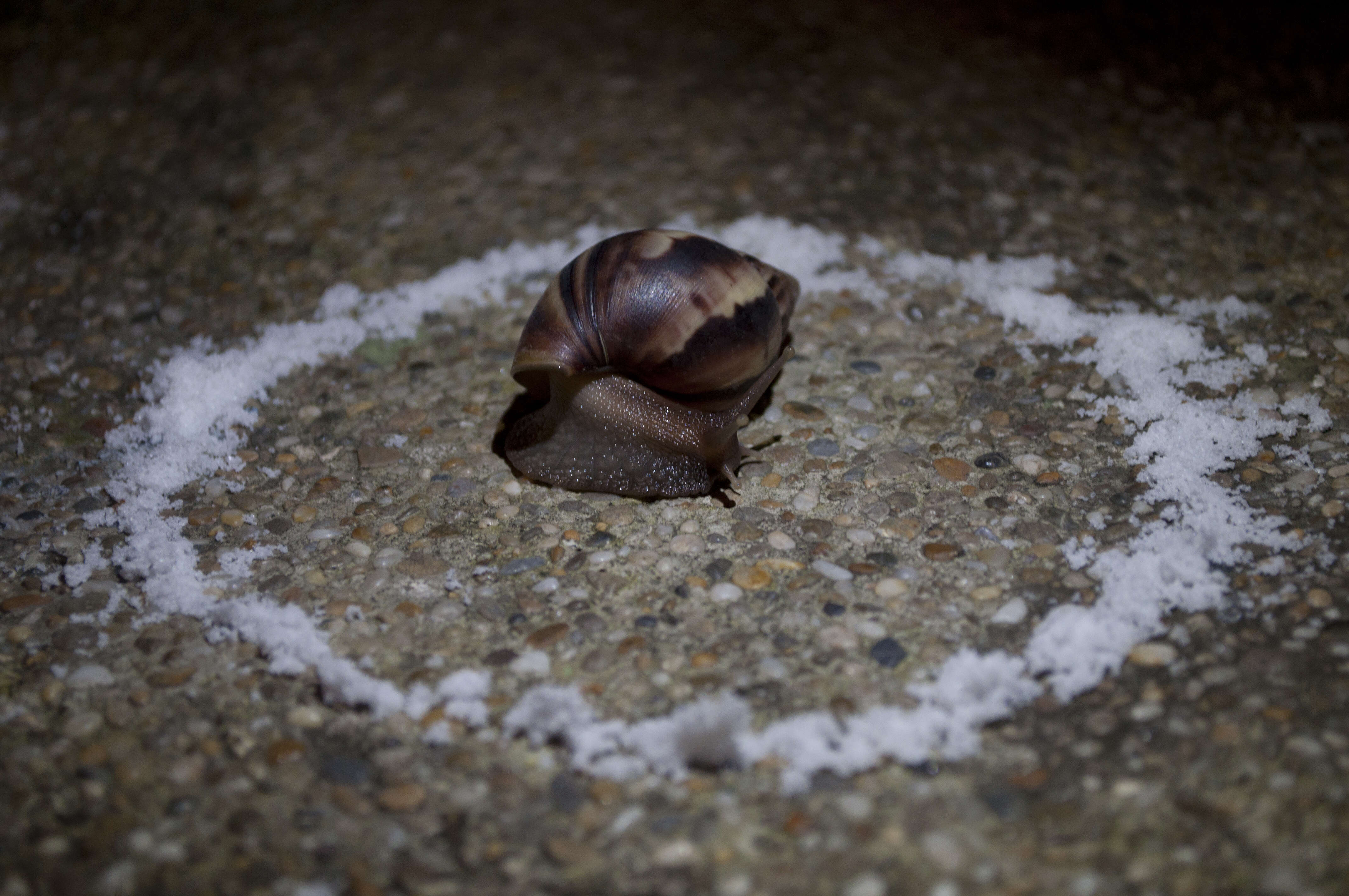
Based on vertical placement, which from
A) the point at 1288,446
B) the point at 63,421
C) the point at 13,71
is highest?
the point at 1288,446

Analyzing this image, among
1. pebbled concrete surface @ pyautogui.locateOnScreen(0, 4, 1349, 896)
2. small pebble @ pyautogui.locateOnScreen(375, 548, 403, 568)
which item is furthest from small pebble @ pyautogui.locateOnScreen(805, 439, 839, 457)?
small pebble @ pyautogui.locateOnScreen(375, 548, 403, 568)

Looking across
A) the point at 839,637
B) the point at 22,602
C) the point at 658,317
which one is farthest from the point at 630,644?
the point at 22,602

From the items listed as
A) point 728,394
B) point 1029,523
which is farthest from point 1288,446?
point 728,394

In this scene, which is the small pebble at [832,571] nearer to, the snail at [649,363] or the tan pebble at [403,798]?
the snail at [649,363]

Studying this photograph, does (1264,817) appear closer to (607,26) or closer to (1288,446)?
(1288,446)

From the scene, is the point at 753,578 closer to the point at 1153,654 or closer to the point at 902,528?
the point at 902,528

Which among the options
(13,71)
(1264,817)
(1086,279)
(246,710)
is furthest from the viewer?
(13,71)
